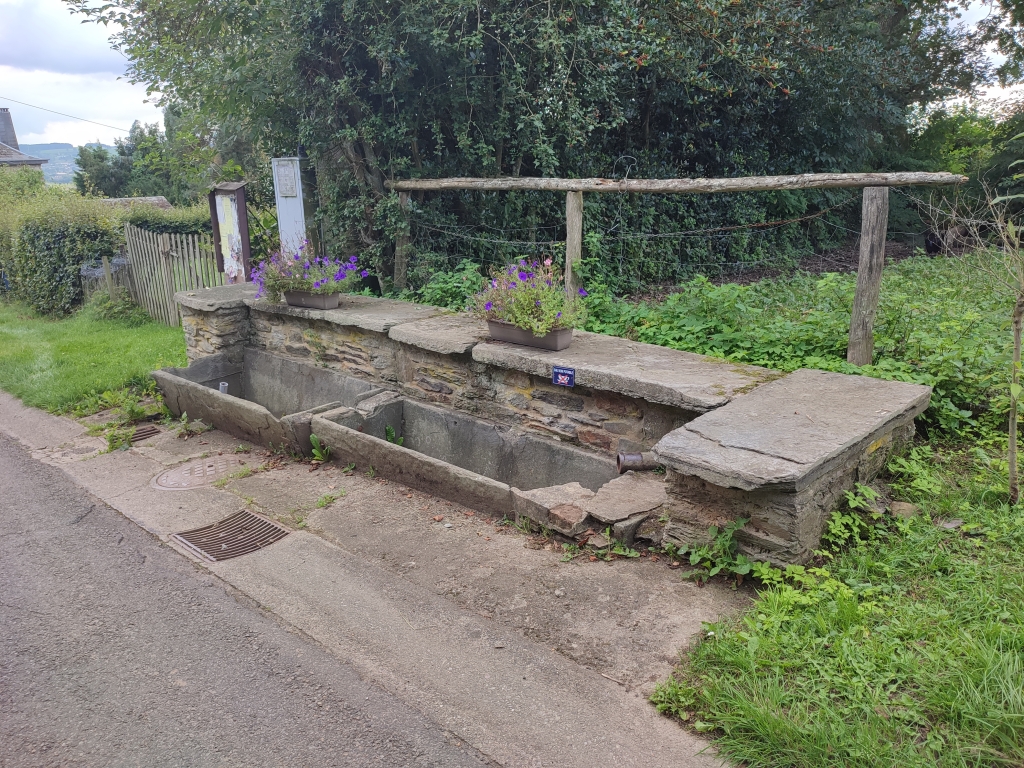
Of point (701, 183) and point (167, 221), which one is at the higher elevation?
point (701, 183)

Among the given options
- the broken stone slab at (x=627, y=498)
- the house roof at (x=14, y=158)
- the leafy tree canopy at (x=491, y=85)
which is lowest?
the broken stone slab at (x=627, y=498)

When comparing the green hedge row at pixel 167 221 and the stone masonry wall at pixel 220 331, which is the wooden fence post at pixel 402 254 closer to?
the stone masonry wall at pixel 220 331

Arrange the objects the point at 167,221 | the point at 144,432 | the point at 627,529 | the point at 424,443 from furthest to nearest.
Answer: the point at 167,221 → the point at 144,432 → the point at 424,443 → the point at 627,529

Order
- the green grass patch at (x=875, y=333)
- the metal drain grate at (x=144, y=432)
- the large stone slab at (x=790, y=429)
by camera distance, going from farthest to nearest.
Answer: the metal drain grate at (x=144, y=432), the green grass patch at (x=875, y=333), the large stone slab at (x=790, y=429)

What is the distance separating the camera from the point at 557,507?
3996 mm

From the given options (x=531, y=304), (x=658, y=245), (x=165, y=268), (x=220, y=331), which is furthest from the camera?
(x=165, y=268)

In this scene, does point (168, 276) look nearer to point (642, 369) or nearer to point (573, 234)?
point (573, 234)

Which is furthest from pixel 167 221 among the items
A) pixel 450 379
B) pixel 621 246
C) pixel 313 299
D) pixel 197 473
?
pixel 450 379

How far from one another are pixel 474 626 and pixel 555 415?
1.99 meters

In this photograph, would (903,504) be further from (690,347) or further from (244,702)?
(244,702)

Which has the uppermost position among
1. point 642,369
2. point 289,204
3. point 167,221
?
point 289,204

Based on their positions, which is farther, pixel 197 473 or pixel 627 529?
pixel 197 473

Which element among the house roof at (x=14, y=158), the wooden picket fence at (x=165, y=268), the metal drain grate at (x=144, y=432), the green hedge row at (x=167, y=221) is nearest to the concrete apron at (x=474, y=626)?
the metal drain grate at (x=144, y=432)

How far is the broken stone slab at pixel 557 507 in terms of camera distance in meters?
3.89
